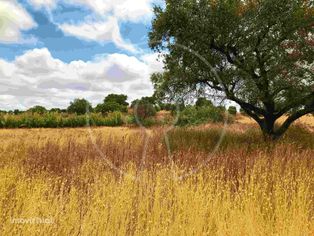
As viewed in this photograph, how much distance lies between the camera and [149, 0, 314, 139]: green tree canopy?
1667 cm

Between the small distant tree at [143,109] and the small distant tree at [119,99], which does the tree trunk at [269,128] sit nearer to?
the small distant tree at [143,109]

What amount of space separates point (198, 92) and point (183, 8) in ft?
14.8

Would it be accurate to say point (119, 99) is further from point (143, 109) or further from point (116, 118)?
point (143, 109)

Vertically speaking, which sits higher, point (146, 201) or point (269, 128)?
point (269, 128)

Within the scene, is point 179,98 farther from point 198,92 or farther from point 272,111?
point 272,111

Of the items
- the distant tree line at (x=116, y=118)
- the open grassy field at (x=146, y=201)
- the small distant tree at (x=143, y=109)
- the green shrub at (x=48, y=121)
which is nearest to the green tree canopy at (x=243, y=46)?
the open grassy field at (x=146, y=201)

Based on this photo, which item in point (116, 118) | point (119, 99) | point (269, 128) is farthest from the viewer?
point (119, 99)

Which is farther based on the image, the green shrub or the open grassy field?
the green shrub

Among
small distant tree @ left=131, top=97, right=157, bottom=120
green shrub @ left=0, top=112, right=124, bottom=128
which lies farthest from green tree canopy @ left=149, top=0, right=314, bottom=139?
green shrub @ left=0, top=112, right=124, bottom=128

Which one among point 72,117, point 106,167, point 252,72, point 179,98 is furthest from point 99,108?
point 106,167

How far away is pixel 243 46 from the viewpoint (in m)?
17.5

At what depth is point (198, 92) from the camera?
62.7 ft

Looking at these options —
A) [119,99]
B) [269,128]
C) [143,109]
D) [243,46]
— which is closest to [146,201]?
[243,46]

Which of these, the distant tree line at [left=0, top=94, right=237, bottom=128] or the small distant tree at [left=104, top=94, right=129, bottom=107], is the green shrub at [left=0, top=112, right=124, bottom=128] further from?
the small distant tree at [left=104, top=94, right=129, bottom=107]
